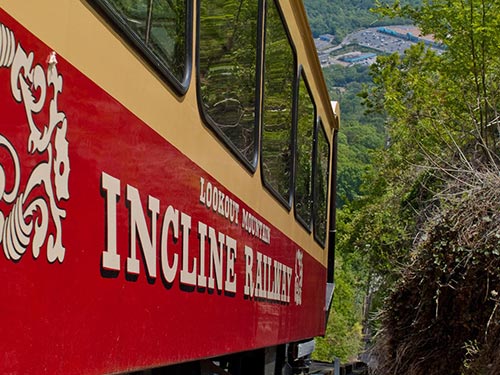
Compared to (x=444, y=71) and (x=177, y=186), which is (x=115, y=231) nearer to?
(x=177, y=186)

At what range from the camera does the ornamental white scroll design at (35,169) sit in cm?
198

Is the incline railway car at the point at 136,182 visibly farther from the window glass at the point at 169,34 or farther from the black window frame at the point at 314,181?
the black window frame at the point at 314,181

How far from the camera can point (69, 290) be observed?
7.50 feet

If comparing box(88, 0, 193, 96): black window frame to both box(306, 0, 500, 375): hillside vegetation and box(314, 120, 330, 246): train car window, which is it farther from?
box(306, 0, 500, 375): hillside vegetation

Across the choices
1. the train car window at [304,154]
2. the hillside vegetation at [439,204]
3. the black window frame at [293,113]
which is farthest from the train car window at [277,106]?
the hillside vegetation at [439,204]

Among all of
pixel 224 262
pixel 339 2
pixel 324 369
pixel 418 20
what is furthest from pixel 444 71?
pixel 339 2

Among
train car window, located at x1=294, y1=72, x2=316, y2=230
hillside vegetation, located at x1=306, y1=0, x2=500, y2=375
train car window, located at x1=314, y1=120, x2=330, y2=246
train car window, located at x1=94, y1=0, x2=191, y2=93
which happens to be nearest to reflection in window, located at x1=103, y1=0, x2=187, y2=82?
train car window, located at x1=94, y1=0, x2=191, y2=93

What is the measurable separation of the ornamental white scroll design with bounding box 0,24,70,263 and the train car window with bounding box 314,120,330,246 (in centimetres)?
612

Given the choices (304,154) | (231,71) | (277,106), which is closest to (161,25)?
(231,71)

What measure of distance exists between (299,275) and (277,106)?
6.35ft

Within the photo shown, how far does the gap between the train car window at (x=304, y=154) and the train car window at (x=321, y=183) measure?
0.39m

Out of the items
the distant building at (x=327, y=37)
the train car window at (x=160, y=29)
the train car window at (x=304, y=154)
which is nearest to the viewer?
the train car window at (x=160, y=29)

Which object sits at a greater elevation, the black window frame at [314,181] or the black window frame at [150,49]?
the black window frame at [314,181]

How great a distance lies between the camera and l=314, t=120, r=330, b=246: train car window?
8461 mm
